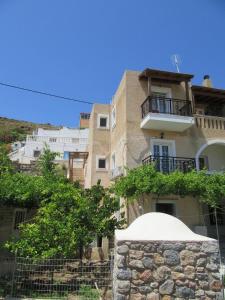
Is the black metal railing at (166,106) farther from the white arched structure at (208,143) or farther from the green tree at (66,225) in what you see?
the green tree at (66,225)

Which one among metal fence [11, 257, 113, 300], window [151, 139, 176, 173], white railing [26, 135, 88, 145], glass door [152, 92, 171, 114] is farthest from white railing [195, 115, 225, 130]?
white railing [26, 135, 88, 145]

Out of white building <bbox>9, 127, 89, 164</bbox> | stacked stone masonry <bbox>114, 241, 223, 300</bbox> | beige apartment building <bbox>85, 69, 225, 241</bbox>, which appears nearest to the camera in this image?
stacked stone masonry <bbox>114, 241, 223, 300</bbox>

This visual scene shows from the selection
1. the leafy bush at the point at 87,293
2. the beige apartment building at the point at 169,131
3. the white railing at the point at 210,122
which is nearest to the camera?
the leafy bush at the point at 87,293

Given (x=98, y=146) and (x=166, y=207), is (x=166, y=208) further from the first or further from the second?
(x=98, y=146)

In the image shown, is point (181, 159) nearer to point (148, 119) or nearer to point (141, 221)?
point (148, 119)

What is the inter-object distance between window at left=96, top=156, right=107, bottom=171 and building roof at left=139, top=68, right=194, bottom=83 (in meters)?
6.45

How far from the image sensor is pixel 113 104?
65.6ft

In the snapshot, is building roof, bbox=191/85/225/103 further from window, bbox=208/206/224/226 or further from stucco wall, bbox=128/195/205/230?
window, bbox=208/206/224/226

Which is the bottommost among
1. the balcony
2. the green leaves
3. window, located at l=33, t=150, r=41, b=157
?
the green leaves

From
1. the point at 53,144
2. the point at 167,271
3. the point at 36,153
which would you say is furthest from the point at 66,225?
the point at 53,144

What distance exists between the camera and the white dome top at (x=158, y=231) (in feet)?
21.1

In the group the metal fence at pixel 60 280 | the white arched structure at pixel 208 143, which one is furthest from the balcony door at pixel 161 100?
the metal fence at pixel 60 280

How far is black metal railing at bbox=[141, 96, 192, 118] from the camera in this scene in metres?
15.7

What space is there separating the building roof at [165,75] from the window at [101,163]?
6446mm
